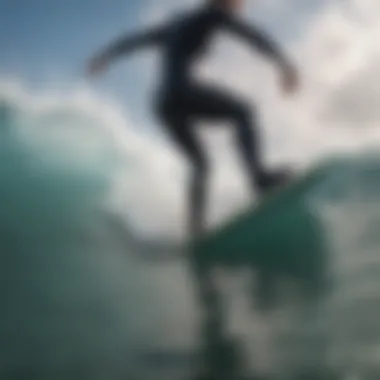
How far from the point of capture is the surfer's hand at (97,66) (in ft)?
5.13

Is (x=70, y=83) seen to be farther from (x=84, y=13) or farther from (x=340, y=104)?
(x=340, y=104)

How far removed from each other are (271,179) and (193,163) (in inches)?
5.6

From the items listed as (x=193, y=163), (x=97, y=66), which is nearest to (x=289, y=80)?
(x=193, y=163)

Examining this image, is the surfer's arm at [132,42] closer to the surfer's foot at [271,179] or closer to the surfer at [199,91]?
the surfer at [199,91]

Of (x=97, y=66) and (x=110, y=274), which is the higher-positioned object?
(x=97, y=66)

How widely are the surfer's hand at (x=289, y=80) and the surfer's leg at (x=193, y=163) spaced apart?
7.4 inches

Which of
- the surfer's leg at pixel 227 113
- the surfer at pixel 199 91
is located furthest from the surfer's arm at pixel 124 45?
the surfer's leg at pixel 227 113

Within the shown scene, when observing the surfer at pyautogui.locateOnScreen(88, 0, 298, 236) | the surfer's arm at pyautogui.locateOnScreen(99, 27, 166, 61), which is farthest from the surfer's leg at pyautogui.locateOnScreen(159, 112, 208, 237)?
the surfer's arm at pyautogui.locateOnScreen(99, 27, 166, 61)

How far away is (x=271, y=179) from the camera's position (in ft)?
4.98

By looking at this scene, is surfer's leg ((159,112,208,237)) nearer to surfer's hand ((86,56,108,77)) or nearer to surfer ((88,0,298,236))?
surfer ((88,0,298,236))

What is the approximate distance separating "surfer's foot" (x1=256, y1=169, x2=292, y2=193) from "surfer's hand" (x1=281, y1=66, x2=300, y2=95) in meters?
0.15

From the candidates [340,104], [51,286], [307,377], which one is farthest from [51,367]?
[340,104]

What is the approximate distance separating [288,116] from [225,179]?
162mm

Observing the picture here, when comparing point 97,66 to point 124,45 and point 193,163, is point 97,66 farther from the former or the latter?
point 193,163
